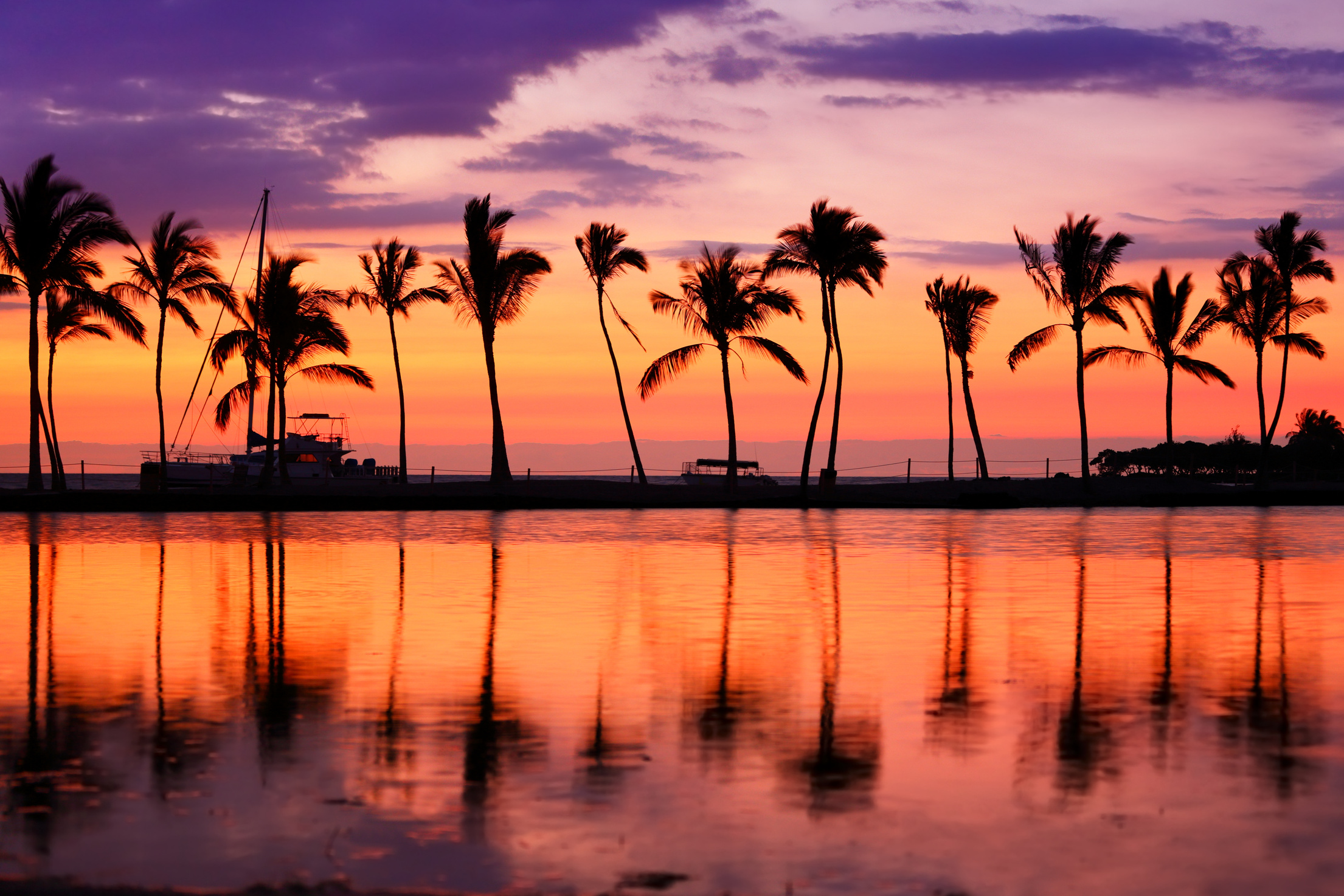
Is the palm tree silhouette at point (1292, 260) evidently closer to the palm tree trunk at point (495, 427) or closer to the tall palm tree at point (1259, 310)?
the tall palm tree at point (1259, 310)

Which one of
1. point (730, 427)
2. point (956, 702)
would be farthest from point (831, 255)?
point (956, 702)

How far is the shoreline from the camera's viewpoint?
41125 millimetres

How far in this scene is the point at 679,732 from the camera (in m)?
7.79

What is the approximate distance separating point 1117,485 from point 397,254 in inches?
1217

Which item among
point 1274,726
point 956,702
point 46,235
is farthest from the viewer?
point 46,235

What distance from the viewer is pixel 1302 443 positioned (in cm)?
9244

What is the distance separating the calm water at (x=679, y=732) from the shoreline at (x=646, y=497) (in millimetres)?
23853

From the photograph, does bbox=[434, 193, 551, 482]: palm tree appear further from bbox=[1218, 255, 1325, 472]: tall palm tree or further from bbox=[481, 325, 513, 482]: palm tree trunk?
bbox=[1218, 255, 1325, 472]: tall palm tree

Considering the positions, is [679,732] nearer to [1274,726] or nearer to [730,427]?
[1274,726]

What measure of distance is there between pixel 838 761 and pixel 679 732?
1106 millimetres

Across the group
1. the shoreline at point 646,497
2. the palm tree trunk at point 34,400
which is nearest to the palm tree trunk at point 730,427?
the shoreline at point 646,497

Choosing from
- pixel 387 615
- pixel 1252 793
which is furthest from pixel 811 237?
pixel 1252 793

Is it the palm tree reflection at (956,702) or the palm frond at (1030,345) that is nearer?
the palm tree reflection at (956,702)

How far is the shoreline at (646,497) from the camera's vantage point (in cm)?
4112
